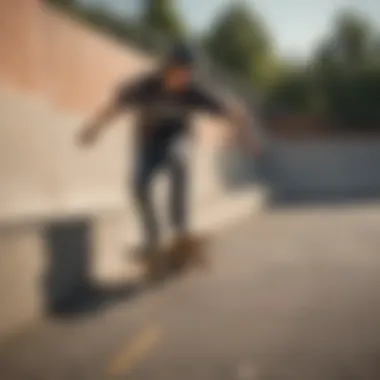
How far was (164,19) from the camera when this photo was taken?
18.8 ft

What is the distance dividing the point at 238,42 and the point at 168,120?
945 millimetres

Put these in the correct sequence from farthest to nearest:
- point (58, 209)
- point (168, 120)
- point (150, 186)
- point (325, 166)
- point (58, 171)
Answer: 1. point (325, 166)
2. point (58, 171)
3. point (58, 209)
4. point (150, 186)
5. point (168, 120)

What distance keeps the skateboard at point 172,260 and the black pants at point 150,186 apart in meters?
0.13

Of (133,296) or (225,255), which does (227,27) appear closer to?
(133,296)

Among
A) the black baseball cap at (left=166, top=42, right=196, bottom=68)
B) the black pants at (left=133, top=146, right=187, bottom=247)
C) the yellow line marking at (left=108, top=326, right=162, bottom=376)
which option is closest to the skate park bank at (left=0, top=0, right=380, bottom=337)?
the black pants at (left=133, top=146, right=187, bottom=247)

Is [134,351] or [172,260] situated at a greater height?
[134,351]

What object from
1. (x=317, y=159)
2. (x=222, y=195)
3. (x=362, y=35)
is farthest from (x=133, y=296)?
(x=317, y=159)

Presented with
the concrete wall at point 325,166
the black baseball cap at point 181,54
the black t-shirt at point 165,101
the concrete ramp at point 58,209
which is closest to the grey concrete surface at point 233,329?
the concrete ramp at point 58,209

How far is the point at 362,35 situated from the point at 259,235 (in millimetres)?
4489

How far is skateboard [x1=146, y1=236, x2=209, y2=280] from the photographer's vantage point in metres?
7.09

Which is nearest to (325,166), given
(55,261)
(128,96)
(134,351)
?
(128,96)

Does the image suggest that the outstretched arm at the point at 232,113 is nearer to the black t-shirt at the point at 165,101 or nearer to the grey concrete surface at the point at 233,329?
the black t-shirt at the point at 165,101

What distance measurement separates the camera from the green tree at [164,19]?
551 centimetres

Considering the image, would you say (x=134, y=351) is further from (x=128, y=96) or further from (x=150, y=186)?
(x=150, y=186)
